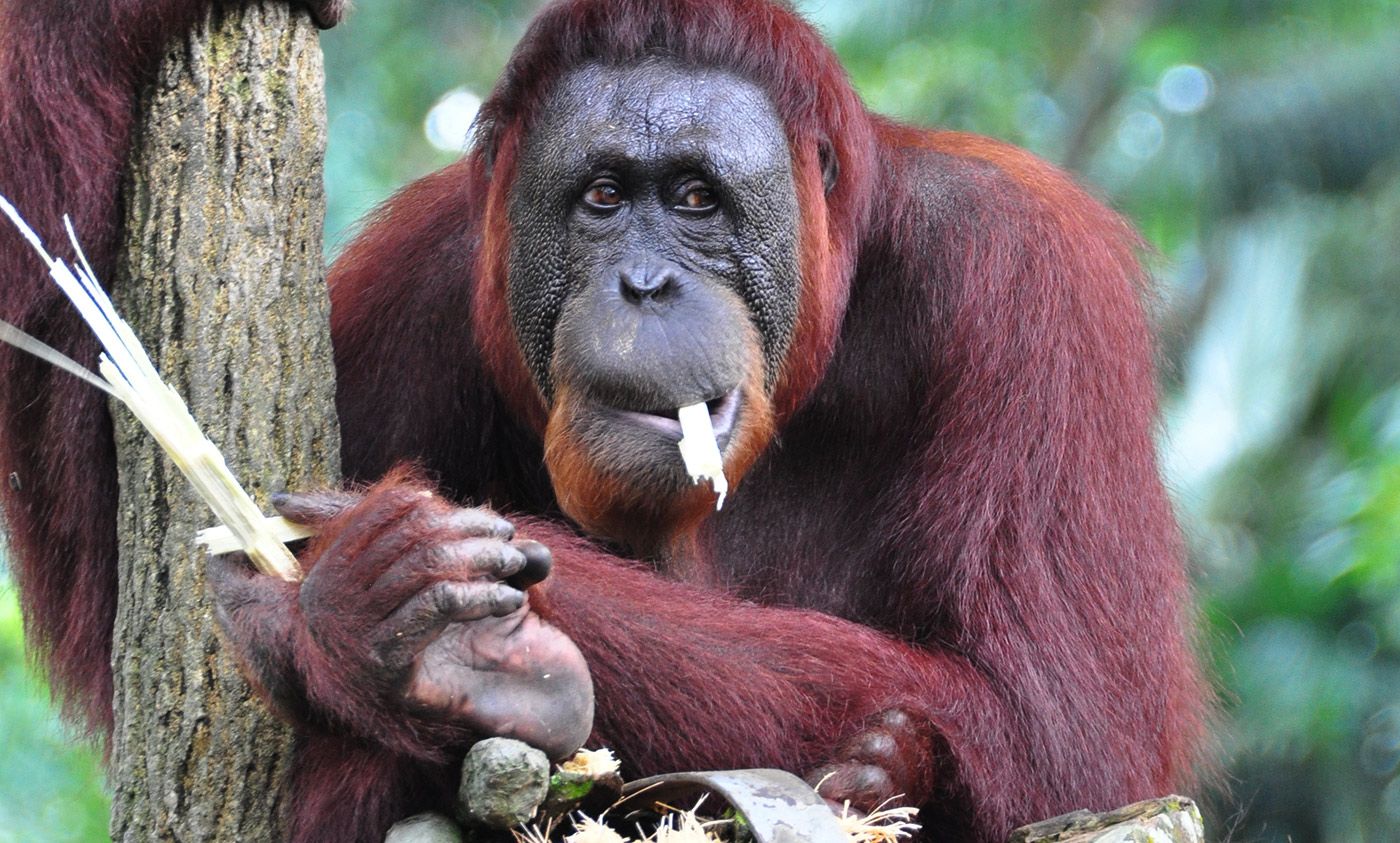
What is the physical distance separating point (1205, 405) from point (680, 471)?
992 cm

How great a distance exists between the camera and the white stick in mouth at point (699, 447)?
3.23 meters

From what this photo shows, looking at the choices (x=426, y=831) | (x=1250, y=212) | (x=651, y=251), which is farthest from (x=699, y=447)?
(x=1250, y=212)

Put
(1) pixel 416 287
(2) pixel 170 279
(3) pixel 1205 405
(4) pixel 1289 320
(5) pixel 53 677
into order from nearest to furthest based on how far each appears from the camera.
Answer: (2) pixel 170 279 → (5) pixel 53 677 → (1) pixel 416 287 → (4) pixel 1289 320 → (3) pixel 1205 405

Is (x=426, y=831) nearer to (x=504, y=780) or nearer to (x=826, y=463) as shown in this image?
(x=504, y=780)

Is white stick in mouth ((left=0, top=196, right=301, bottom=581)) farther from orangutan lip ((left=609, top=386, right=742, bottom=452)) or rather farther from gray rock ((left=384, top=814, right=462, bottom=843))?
orangutan lip ((left=609, top=386, right=742, bottom=452))

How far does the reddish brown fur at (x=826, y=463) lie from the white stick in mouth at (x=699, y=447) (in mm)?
304

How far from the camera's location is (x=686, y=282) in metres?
3.37

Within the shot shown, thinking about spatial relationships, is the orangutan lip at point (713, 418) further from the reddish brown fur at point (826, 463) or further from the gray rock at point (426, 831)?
the gray rock at point (426, 831)

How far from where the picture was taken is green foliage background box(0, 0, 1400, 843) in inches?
370

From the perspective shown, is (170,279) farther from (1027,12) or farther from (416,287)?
(1027,12)

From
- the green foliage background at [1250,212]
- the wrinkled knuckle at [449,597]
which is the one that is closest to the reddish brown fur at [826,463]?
the wrinkled knuckle at [449,597]

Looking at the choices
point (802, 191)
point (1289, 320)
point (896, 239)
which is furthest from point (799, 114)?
point (1289, 320)

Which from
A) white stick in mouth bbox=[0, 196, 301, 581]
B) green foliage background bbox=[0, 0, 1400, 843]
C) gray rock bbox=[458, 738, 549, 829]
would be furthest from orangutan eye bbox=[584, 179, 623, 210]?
green foliage background bbox=[0, 0, 1400, 843]

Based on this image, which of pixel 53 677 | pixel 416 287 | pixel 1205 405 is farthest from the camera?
pixel 1205 405
